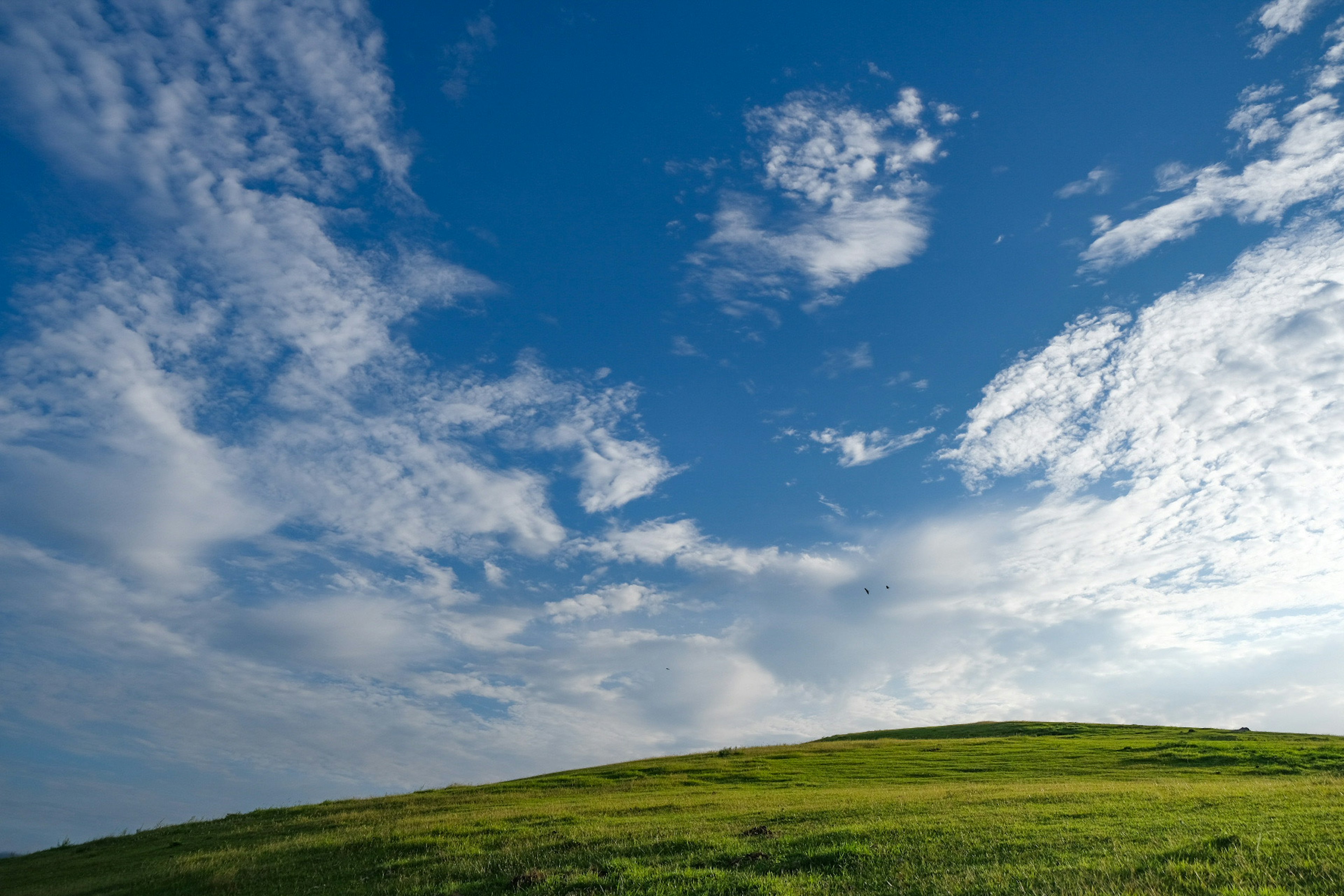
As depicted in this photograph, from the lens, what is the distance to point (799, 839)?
19.4 metres

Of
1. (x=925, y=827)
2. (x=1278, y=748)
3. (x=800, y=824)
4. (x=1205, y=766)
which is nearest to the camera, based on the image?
(x=925, y=827)

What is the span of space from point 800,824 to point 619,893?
32.6 feet

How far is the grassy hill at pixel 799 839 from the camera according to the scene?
44.8ft

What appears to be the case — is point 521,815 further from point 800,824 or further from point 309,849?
point 800,824

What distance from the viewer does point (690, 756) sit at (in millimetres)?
68188

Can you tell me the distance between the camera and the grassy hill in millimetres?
13648

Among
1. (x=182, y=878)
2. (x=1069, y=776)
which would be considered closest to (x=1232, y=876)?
(x=182, y=878)

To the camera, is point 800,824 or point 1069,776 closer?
point 800,824

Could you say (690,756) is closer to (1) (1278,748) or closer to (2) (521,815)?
(2) (521,815)

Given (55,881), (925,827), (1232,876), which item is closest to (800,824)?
(925,827)

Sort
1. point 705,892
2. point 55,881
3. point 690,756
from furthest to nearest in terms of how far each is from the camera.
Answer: point 690,756, point 55,881, point 705,892

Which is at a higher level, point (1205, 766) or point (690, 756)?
point (690, 756)

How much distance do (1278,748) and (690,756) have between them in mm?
47873

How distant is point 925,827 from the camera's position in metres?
19.6
